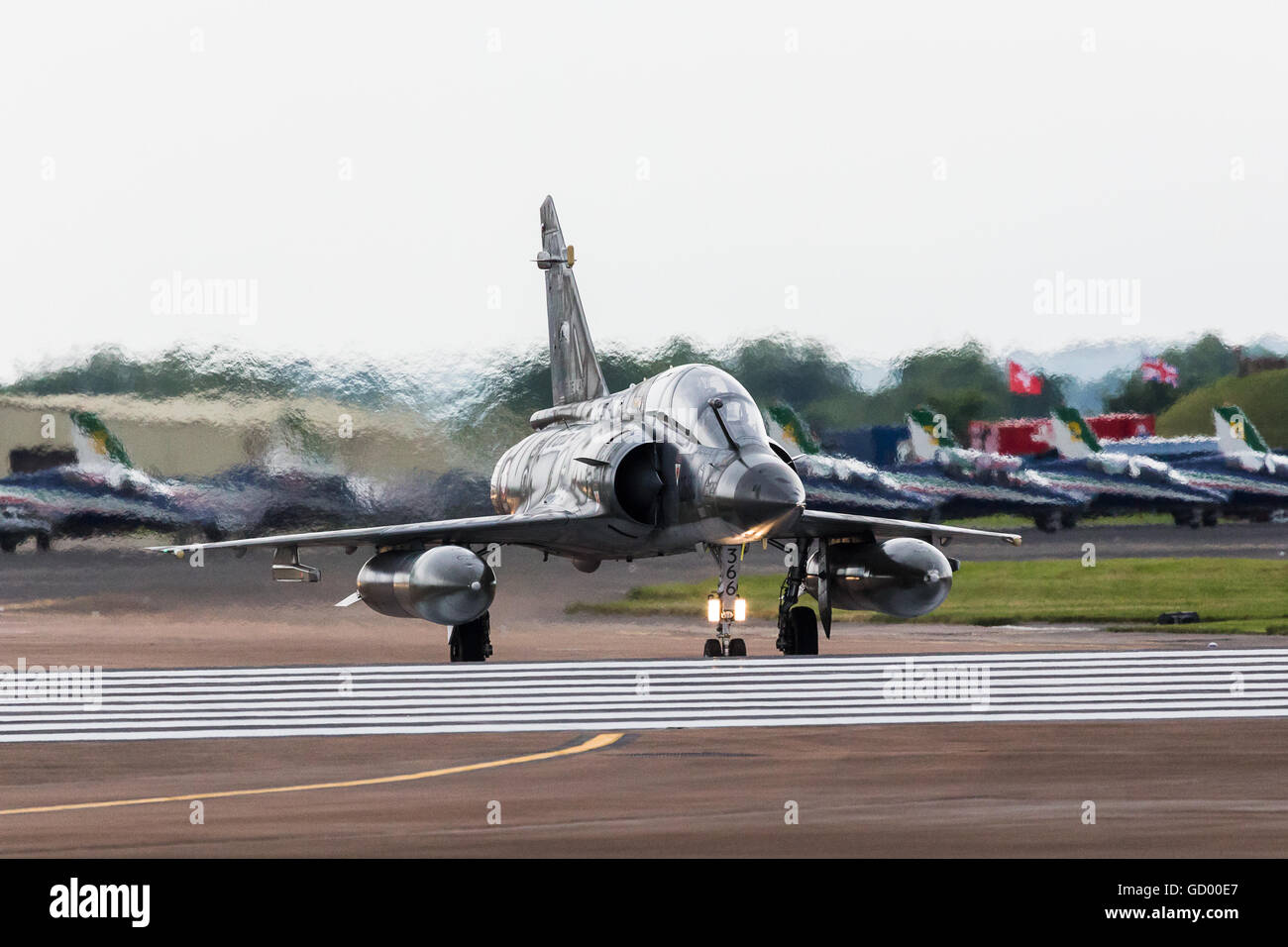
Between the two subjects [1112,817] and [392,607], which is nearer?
[1112,817]

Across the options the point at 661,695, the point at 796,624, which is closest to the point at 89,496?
the point at 796,624

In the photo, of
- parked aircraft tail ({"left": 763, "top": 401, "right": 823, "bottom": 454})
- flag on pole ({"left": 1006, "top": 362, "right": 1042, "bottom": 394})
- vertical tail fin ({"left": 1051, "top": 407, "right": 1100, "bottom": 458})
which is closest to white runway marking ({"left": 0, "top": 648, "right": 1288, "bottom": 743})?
parked aircraft tail ({"left": 763, "top": 401, "right": 823, "bottom": 454})

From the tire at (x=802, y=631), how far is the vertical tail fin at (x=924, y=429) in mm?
11845

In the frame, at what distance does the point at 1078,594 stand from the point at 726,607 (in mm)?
11235

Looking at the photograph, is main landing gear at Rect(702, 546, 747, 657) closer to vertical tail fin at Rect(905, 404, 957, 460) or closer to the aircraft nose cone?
the aircraft nose cone

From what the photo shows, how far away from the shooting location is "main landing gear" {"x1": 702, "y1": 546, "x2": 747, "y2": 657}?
21.5 meters

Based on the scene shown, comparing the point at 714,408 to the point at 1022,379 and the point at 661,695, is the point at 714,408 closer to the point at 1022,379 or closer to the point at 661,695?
the point at 661,695

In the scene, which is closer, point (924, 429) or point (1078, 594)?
point (1078, 594)

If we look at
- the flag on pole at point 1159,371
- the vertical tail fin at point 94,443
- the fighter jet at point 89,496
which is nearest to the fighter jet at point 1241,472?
the flag on pole at point 1159,371

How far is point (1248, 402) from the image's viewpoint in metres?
36.3

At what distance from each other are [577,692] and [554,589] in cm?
1281
